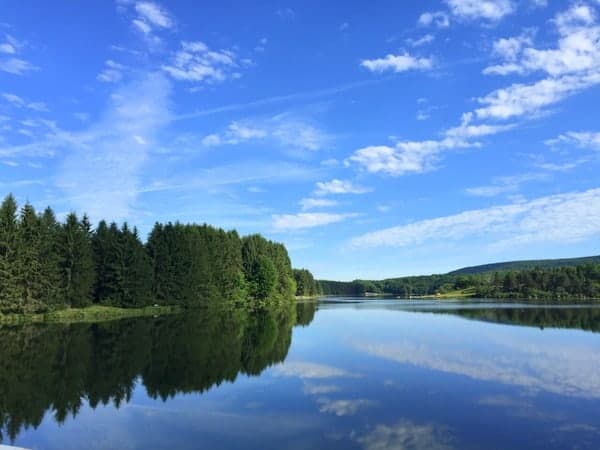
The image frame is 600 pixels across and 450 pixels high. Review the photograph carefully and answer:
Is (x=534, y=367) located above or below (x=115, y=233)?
below

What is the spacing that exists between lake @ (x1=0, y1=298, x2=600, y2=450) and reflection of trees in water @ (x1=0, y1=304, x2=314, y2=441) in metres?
0.11

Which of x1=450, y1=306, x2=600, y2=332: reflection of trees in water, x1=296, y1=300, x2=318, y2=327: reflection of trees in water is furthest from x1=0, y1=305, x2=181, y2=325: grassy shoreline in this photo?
x1=450, y1=306, x2=600, y2=332: reflection of trees in water

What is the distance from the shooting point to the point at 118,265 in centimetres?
6944

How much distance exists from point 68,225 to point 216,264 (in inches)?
1250

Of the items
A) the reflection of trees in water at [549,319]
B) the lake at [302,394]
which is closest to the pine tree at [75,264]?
the lake at [302,394]

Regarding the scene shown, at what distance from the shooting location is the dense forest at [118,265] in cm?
5500

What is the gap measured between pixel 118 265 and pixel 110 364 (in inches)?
1874

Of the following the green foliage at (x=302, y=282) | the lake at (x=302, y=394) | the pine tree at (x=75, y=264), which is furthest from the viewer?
the green foliage at (x=302, y=282)

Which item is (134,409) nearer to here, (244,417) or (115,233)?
(244,417)

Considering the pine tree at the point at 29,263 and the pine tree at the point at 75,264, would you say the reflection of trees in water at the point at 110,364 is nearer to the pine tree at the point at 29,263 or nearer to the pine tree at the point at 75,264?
the pine tree at the point at 29,263

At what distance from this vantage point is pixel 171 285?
80125mm

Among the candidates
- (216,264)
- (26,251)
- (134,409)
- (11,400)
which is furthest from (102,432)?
(216,264)

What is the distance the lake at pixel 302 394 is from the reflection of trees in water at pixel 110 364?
0.35 ft

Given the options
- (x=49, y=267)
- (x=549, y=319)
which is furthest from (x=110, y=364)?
(x=549, y=319)
